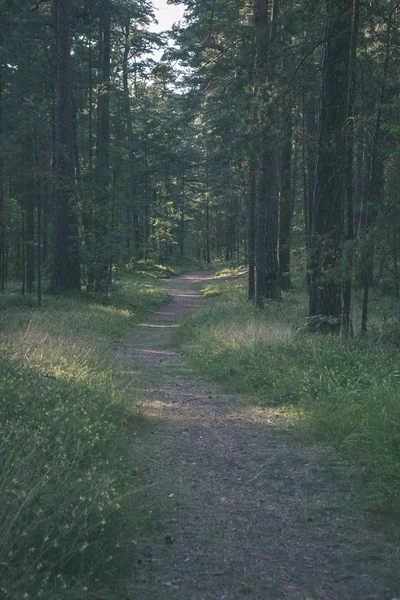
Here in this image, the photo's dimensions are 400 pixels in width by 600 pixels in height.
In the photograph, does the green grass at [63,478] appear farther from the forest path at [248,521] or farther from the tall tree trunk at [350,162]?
the tall tree trunk at [350,162]

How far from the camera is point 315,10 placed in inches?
360

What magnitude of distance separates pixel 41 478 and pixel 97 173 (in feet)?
53.3

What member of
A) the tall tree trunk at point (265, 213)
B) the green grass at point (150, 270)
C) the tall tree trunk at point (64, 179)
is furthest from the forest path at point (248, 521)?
the green grass at point (150, 270)

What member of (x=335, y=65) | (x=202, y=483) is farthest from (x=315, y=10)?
(x=202, y=483)

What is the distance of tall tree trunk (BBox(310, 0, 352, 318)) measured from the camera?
9031 millimetres

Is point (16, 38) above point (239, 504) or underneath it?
above

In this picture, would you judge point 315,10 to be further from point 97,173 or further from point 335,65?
point 97,173

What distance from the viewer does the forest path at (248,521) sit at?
3004mm

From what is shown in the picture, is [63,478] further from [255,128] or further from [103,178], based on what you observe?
[103,178]

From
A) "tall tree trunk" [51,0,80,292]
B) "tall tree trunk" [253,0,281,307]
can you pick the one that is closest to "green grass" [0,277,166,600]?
"tall tree trunk" [253,0,281,307]

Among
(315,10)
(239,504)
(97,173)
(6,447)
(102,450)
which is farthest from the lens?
(97,173)

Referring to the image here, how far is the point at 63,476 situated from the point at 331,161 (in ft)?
26.4

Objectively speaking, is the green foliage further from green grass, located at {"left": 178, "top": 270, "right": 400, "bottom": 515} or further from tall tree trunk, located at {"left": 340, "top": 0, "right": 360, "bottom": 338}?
tall tree trunk, located at {"left": 340, "top": 0, "right": 360, "bottom": 338}

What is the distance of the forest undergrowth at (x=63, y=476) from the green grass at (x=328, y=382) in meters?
2.05
